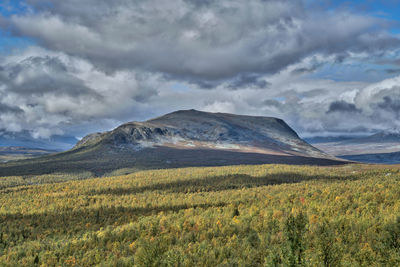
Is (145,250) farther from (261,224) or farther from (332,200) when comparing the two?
(332,200)

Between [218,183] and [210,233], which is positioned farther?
[218,183]

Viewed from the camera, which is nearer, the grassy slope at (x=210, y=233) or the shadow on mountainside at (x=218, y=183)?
the grassy slope at (x=210, y=233)

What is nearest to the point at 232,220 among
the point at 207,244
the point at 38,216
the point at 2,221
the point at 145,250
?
the point at 207,244

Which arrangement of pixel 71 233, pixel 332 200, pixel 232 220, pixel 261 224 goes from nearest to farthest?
1. pixel 261 224
2. pixel 232 220
3. pixel 71 233
4. pixel 332 200

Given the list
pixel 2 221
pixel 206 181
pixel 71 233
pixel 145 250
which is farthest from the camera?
pixel 206 181

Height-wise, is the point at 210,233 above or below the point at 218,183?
above

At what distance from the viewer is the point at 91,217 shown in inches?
933

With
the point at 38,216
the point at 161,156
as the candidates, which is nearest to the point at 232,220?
the point at 38,216

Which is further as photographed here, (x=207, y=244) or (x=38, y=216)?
(x=38, y=216)

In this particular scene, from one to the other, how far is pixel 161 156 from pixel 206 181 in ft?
346

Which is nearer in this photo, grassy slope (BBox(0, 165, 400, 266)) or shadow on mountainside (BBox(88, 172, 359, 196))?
grassy slope (BBox(0, 165, 400, 266))

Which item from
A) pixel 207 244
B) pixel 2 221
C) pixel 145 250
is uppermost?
pixel 145 250

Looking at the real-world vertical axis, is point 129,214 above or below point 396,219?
below

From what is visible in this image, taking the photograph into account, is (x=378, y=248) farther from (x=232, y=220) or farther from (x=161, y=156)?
(x=161, y=156)
